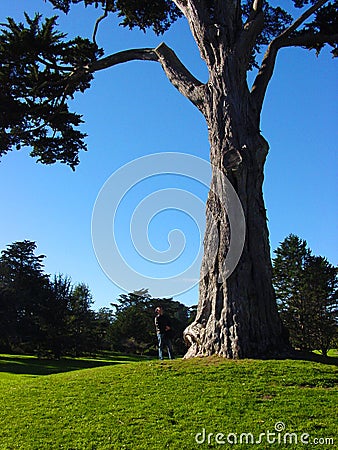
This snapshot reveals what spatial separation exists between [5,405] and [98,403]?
153 centimetres

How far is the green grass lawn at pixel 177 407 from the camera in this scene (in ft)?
17.0

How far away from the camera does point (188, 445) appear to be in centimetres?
498

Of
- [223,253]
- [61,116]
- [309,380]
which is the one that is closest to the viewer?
[309,380]

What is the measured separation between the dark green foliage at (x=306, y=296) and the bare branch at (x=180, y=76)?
24.4 m

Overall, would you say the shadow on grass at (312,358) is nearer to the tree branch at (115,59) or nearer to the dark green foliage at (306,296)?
the tree branch at (115,59)

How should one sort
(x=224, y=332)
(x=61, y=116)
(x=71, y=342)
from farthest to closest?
1. (x=71, y=342)
2. (x=61, y=116)
3. (x=224, y=332)

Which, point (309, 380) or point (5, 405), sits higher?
point (309, 380)

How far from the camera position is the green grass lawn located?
5191 mm

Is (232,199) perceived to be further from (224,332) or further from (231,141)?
(224,332)

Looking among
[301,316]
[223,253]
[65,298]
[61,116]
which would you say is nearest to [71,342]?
[65,298]

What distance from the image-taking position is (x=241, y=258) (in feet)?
30.8

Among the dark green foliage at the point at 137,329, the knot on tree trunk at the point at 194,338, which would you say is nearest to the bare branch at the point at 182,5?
the knot on tree trunk at the point at 194,338

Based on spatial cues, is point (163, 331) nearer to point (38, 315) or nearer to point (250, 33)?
point (250, 33)

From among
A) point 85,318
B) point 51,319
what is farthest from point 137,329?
point 51,319
